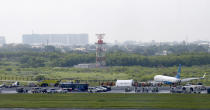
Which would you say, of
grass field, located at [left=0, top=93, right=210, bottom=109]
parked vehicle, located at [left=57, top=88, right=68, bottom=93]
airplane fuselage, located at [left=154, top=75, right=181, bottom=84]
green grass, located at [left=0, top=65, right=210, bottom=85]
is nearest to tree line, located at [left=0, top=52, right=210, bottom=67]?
green grass, located at [left=0, top=65, right=210, bottom=85]

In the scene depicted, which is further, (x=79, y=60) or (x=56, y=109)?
(x=79, y=60)

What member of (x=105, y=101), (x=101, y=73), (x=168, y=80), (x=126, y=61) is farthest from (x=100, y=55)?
(x=105, y=101)

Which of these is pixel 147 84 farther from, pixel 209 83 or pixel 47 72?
pixel 47 72

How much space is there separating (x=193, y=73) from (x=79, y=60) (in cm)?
2962

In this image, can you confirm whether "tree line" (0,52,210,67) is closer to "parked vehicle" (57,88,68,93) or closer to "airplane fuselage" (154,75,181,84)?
"airplane fuselage" (154,75,181,84)

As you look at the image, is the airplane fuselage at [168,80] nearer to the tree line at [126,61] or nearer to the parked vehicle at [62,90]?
the parked vehicle at [62,90]

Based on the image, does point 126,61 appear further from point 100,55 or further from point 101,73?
point 101,73

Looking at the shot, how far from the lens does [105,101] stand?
111 ft

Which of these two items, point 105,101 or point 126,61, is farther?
point 126,61

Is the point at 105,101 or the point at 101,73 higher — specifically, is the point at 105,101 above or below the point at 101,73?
below

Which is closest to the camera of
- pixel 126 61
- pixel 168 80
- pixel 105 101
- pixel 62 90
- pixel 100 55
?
pixel 105 101

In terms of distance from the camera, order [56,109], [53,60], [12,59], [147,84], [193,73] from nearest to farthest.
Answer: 1. [56,109]
2. [147,84]
3. [193,73]
4. [53,60]
5. [12,59]

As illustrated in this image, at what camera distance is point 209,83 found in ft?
167

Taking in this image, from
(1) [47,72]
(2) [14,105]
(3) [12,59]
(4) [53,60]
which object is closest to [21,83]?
(1) [47,72]
